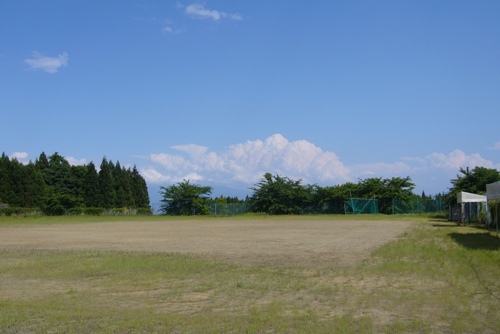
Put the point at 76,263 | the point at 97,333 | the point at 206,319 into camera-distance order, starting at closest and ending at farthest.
Result: 1. the point at 97,333
2. the point at 206,319
3. the point at 76,263

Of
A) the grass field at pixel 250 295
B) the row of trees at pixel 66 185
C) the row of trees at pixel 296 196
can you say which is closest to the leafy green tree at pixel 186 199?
the row of trees at pixel 296 196

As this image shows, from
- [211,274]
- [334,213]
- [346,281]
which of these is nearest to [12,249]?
[211,274]

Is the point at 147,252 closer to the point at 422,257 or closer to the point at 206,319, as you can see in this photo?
the point at 422,257

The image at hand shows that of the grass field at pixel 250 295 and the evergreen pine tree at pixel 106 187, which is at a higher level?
the evergreen pine tree at pixel 106 187

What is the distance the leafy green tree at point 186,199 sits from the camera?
62719mm

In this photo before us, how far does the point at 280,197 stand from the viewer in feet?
200

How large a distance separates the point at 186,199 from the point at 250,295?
183ft


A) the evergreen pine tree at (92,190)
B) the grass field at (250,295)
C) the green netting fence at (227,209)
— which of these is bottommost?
the grass field at (250,295)

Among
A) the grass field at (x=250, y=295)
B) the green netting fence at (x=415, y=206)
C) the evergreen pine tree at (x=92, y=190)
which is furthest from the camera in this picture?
the evergreen pine tree at (x=92, y=190)

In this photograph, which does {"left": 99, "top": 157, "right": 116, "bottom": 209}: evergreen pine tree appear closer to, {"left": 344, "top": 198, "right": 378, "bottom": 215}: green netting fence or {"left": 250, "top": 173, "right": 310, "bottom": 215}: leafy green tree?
{"left": 250, "top": 173, "right": 310, "bottom": 215}: leafy green tree

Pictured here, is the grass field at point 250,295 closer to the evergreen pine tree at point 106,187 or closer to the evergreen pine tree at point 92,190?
the evergreen pine tree at point 92,190

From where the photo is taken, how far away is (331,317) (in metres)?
6.52

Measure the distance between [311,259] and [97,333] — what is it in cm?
817

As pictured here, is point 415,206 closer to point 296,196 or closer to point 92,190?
point 296,196
